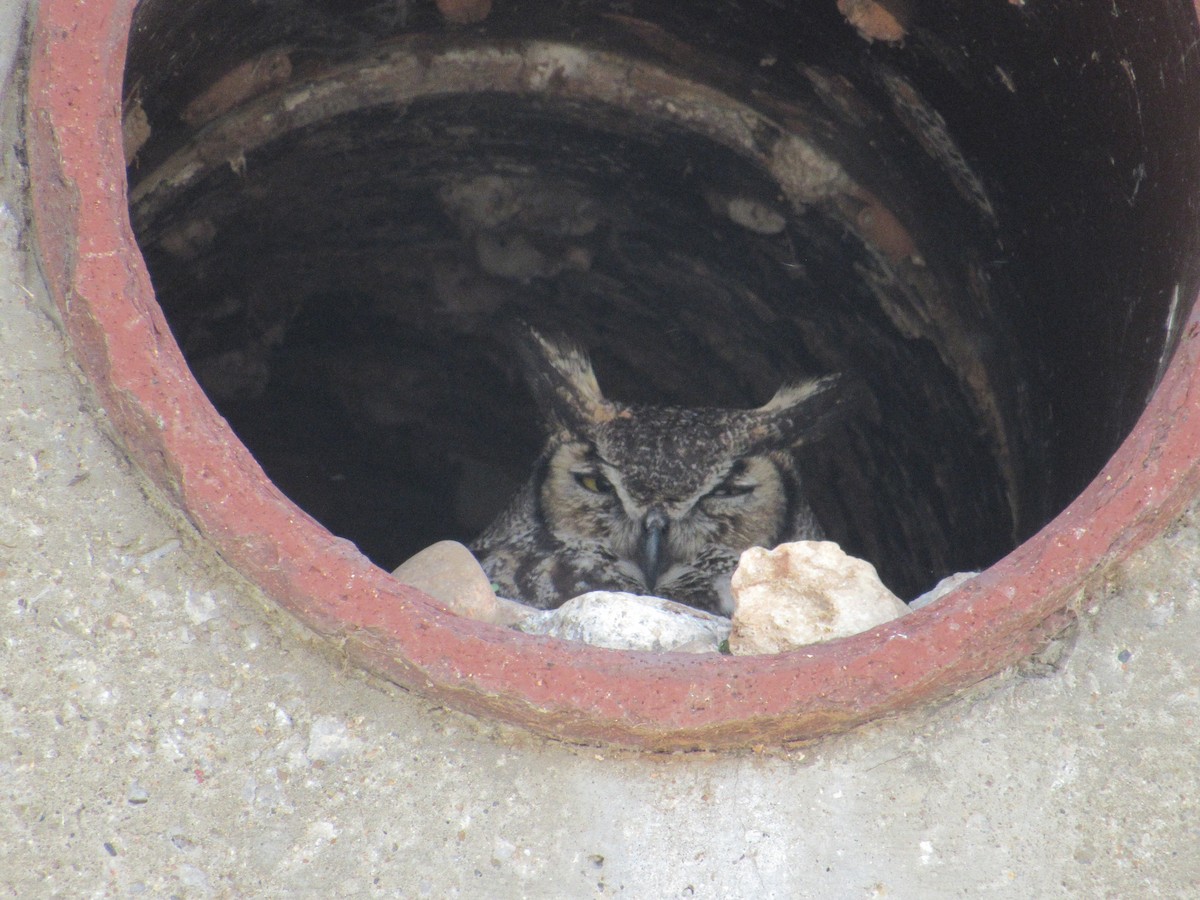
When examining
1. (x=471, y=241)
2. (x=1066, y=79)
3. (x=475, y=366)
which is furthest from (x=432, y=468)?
(x=1066, y=79)

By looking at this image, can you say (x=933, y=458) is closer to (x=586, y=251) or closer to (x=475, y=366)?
(x=586, y=251)

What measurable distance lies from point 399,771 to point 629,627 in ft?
1.55

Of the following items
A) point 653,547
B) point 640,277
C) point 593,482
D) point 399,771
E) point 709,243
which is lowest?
point 593,482

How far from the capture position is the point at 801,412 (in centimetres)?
354

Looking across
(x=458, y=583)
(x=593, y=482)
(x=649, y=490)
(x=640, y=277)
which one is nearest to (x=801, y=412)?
(x=649, y=490)

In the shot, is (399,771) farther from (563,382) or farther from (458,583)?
(563,382)

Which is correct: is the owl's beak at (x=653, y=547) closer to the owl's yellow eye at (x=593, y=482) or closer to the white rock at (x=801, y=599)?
the owl's yellow eye at (x=593, y=482)

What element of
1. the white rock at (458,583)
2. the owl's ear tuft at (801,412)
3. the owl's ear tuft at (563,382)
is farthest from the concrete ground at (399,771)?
the owl's ear tuft at (563,382)

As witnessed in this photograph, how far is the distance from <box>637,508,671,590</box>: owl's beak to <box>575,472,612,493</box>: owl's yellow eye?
7.6 inches

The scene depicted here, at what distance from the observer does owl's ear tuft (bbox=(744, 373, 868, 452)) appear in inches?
140

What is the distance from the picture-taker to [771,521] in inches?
145

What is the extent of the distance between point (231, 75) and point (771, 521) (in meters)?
1.99

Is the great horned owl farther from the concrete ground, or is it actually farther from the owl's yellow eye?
the concrete ground

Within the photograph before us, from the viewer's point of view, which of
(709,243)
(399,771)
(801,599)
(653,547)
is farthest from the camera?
(709,243)
